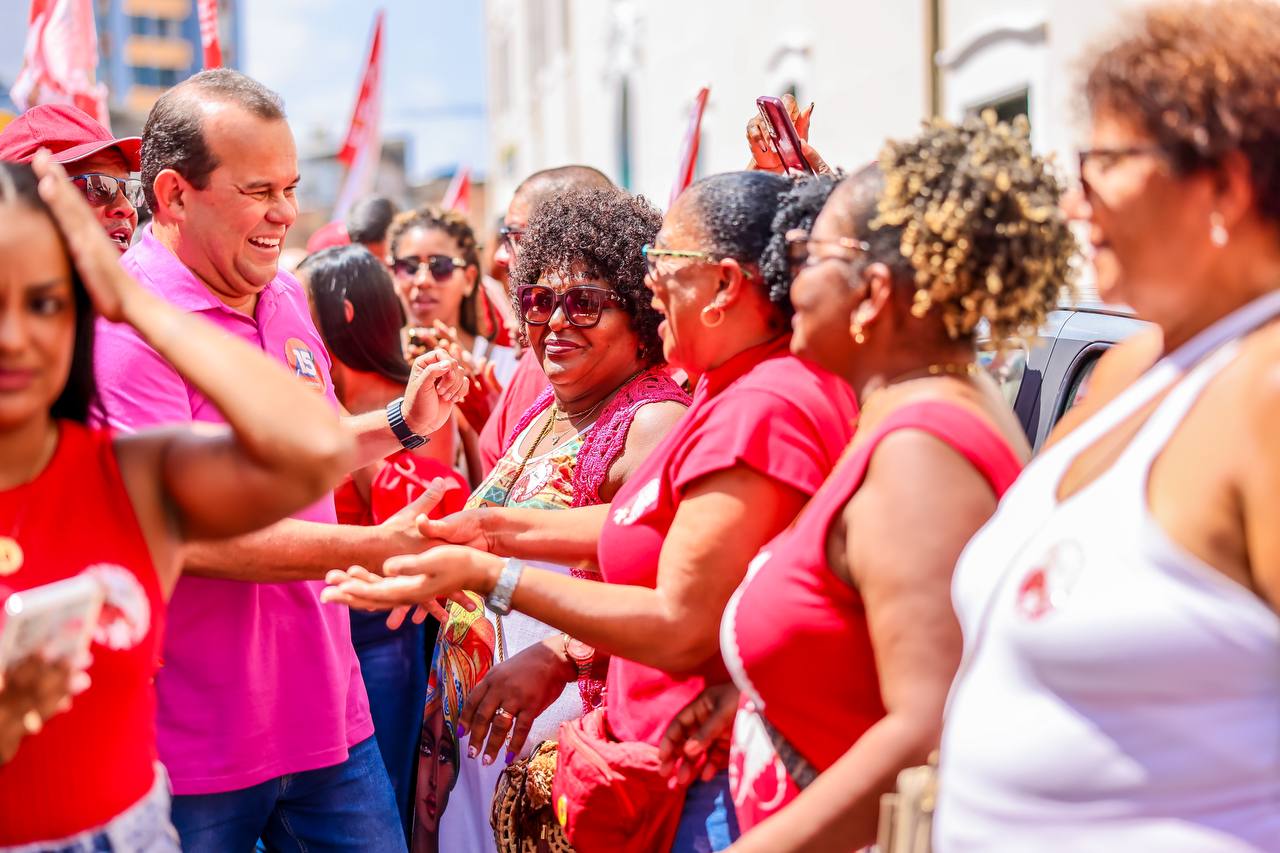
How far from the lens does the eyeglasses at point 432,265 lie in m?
5.87

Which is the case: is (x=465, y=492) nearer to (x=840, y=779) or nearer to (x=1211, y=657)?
(x=840, y=779)

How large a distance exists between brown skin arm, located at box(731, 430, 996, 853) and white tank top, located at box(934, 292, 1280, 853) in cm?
10

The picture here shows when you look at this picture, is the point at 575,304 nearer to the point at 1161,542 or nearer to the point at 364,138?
the point at 1161,542

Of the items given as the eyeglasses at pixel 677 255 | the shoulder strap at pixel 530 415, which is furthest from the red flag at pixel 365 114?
the eyeglasses at pixel 677 255

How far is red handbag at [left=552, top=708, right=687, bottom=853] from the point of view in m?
2.47

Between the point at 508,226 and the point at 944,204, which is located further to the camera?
the point at 508,226

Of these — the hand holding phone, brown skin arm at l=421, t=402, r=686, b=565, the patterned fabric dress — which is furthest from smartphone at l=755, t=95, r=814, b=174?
brown skin arm at l=421, t=402, r=686, b=565

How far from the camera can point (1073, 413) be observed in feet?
6.76

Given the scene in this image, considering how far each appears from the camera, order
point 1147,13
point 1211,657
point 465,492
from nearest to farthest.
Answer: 1. point 1211,657
2. point 1147,13
3. point 465,492

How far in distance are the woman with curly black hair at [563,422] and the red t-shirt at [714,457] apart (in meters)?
0.44

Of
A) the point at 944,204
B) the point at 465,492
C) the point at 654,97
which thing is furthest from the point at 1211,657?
the point at 654,97

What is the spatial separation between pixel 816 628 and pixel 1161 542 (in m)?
0.59

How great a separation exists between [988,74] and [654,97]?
37.1 feet

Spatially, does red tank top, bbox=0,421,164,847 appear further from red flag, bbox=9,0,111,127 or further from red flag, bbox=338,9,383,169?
red flag, bbox=338,9,383,169
